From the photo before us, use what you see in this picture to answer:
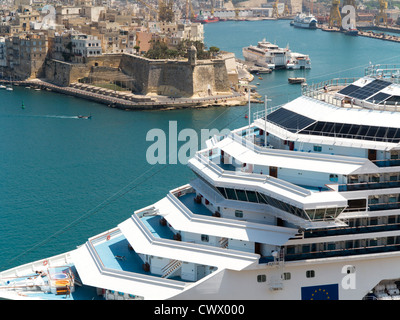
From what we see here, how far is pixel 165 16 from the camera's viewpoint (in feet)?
294

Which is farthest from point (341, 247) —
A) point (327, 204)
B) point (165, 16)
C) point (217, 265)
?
point (165, 16)

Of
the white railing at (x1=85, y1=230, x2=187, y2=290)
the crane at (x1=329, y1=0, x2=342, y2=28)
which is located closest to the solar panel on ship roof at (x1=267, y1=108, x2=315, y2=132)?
the white railing at (x1=85, y1=230, x2=187, y2=290)

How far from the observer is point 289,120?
19844mm

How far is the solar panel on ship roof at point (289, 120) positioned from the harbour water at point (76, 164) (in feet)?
30.5

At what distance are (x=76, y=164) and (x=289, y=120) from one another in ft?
65.2

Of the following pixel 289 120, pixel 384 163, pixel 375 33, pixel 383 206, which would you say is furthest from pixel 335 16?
pixel 383 206

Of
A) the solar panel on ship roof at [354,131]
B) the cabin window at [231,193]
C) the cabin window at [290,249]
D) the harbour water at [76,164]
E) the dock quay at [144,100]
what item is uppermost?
the solar panel on ship roof at [354,131]

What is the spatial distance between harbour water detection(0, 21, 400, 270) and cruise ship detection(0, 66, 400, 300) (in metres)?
7.03

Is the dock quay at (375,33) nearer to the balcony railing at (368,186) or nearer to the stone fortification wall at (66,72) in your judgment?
the stone fortification wall at (66,72)

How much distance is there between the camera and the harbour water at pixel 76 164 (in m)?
27.5

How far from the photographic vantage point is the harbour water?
90.4 feet

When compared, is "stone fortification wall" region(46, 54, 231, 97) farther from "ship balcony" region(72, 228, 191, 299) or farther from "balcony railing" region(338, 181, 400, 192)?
"balcony railing" region(338, 181, 400, 192)

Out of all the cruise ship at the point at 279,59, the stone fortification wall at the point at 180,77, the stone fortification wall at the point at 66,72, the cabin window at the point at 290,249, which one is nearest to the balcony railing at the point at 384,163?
the cabin window at the point at 290,249

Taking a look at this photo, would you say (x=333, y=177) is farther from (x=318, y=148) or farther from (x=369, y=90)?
(x=369, y=90)
